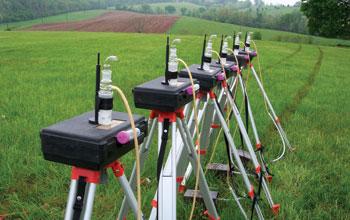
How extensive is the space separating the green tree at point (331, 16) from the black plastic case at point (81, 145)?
109ft

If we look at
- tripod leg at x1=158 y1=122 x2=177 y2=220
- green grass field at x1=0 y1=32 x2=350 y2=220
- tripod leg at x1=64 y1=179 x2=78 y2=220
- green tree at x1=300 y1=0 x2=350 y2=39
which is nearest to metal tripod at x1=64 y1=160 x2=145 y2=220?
tripod leg at x1=64 y1=179 x2=78 y2=220

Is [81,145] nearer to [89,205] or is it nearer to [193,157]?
[89,205]

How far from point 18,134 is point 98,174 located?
3390mm

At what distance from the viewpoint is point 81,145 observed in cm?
127

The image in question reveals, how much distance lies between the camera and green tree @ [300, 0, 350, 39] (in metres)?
29.3

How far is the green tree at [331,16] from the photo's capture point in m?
29.3

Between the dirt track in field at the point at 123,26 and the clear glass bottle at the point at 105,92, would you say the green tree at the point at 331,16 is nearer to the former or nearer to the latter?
the dirt track in field at the point at 123,26

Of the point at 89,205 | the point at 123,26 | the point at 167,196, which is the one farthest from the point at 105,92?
the point at 123,26

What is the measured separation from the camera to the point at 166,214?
1668mm

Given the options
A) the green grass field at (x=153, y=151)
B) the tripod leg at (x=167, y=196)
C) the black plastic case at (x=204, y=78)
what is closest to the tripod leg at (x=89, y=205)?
the tripod leg at (x=167, y=196)

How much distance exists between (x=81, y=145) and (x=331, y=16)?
34.1 metres

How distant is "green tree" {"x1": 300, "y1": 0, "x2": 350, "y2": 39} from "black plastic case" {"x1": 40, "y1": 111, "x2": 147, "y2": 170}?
3312 centimetres

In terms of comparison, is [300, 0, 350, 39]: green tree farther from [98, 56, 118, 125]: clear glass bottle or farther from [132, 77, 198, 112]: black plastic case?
[98, 56, 118, 125]: clear glass bottle

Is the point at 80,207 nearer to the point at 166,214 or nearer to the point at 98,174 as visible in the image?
the point at 98,174
